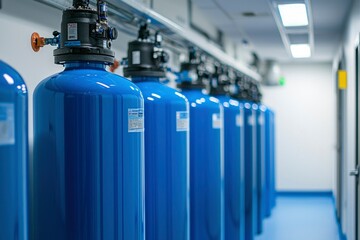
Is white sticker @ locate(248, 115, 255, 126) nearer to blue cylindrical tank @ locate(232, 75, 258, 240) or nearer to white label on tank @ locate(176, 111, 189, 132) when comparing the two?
blue cylindrical tank @ locate(232, 75, 258, 240)

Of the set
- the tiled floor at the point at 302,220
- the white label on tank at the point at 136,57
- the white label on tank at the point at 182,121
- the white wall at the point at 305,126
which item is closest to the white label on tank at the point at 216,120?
the white label on tank at the point at 182,121

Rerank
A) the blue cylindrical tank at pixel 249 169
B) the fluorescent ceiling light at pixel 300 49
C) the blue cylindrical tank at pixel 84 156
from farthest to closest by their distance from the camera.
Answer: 1. the fluorescent ceiling light at pixel 300 49
2. the blue cylindrical tank at pixel 249 169
3. the blue cylindrical tank at pixel 84 156

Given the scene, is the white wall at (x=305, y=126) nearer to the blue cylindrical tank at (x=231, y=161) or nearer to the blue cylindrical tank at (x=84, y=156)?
the blue cylindrical tank at (x=231, y=161)

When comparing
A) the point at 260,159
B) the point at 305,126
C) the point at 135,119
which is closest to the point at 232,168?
the point at 260,159

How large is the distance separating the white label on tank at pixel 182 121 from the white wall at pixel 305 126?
19.7ft

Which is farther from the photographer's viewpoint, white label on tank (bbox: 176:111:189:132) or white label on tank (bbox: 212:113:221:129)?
white label on tank (bbox: 212:113:221:129)

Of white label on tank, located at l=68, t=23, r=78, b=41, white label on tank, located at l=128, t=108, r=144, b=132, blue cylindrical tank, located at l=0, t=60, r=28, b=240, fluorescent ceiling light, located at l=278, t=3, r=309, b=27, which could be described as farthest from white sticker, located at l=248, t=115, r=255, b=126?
blue cylindrical tank, located at l=0, t=60, r=28, b=240

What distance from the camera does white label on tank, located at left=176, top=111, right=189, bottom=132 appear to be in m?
2.06

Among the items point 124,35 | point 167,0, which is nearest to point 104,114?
point 124,35

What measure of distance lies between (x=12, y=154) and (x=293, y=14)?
2727mm

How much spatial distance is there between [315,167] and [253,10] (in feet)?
14.6

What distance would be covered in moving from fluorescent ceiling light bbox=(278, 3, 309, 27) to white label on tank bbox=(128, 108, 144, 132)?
1.93m

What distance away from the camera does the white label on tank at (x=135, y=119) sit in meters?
1.54

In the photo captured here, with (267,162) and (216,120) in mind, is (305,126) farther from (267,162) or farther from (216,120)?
(216,120)
